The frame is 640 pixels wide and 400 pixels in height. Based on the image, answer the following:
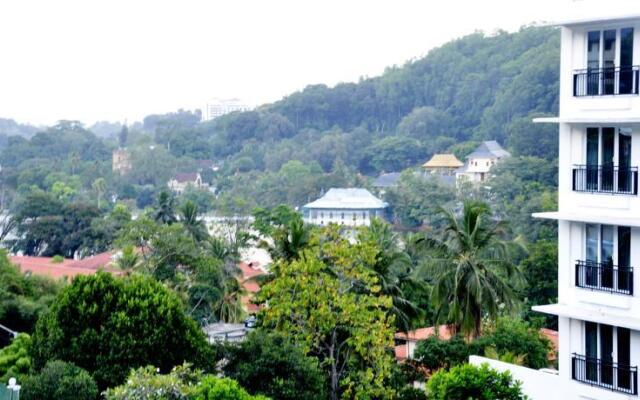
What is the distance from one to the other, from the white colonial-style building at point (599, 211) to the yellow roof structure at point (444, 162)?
81028mm

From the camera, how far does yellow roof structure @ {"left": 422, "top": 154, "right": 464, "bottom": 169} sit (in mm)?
93625

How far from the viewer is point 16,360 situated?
18.0m

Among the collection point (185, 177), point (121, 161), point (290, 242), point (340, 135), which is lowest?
point (290, 242)

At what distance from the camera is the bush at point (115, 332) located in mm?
15703

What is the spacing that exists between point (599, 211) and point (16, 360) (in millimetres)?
10690

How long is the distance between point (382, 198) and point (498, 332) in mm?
55684

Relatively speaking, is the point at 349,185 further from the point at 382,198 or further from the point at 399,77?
the point at 399,77

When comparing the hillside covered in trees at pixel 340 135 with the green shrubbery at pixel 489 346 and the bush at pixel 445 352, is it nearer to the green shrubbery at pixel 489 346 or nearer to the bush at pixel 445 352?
the green shrubbery at pixel 489 346

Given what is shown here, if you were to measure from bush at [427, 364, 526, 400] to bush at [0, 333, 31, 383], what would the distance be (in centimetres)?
753

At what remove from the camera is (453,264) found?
19.2 meters

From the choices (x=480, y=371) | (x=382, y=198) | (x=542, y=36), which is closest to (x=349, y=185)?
(x=382, y=198)

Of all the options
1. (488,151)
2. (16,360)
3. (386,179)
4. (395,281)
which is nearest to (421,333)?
(395,281)

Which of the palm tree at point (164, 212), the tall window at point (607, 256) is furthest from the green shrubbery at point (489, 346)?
the palm tree at point (164, 212)

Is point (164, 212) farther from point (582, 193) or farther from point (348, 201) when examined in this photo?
point (348, 201)
